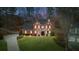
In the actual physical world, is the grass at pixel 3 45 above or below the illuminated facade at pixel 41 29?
below

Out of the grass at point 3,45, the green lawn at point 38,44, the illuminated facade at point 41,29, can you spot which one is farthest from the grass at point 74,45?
the grass at point 3,45

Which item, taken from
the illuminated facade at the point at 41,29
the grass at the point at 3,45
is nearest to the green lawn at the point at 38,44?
the illuminated facade at the point at 41,29

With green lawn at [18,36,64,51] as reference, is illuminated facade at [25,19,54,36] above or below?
above

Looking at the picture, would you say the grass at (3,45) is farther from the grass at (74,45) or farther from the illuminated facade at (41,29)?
the grass at (74,45)

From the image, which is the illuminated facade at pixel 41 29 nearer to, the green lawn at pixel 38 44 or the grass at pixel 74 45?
the green lawn at pixel 38 44

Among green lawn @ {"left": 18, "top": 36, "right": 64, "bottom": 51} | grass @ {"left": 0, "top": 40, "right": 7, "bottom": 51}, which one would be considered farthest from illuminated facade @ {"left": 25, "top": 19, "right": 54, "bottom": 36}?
Answer: grass @ {"left": 0, "top": 40, "right": 7, "bottom": 51}

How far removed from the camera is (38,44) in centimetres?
245

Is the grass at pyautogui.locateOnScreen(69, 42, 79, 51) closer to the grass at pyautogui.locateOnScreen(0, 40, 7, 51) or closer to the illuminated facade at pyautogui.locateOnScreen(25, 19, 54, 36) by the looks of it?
the illuminated facade at pyautogui.locateOnScreen(25, 19, 54, 36)

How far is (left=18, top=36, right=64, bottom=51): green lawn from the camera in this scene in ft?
8.02

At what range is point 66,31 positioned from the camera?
244 cm

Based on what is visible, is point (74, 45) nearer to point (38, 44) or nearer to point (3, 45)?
point (38, 44)

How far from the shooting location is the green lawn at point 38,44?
96.3 inches

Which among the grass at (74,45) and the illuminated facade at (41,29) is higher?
the illuminated facade at (41,29)
